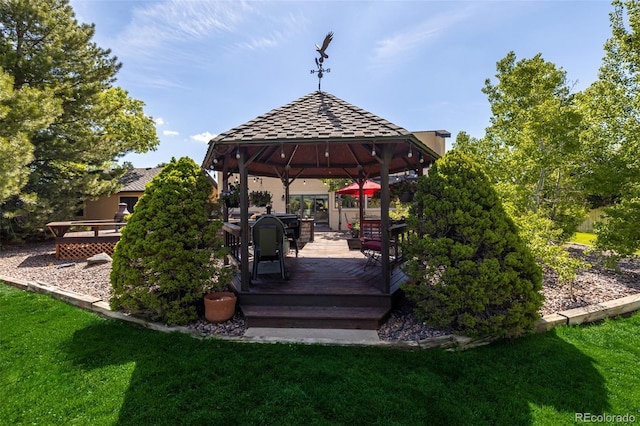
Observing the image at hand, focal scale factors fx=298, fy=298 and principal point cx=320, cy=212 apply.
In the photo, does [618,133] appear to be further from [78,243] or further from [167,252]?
[78,243]

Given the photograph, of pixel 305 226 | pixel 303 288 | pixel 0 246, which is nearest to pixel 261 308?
pixel 303 288

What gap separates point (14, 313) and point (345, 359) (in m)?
5.36

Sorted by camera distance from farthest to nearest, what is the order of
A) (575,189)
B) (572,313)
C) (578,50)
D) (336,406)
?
(575,189)
(578,50)
(572,313)
(336,406)

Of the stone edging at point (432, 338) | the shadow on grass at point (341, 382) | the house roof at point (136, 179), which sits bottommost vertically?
the shadow on grass at point (341, 382)

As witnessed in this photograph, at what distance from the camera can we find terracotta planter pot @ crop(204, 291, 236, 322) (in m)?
4.42

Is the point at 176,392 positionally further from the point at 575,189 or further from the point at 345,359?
the point at 575,189

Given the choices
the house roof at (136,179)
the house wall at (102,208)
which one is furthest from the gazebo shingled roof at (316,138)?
the house wall at (102,208)

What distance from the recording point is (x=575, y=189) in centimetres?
1003

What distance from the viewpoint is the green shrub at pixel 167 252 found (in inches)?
167

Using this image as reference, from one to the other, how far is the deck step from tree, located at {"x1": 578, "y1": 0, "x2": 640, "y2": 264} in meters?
6.71

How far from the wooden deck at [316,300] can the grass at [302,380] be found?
23.6 inches

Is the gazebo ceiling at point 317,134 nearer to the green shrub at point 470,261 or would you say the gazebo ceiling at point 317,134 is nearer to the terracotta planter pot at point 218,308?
the green shrub at point 470,261

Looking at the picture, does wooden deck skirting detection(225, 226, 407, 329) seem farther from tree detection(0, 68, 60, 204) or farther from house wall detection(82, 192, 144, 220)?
house wall detection(82, 192, 144, 220)

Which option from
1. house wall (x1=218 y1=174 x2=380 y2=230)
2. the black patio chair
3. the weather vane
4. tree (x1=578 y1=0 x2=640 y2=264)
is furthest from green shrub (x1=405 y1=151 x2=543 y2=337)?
house wall (x1=218 y1=174 x2=380 y2=230)
